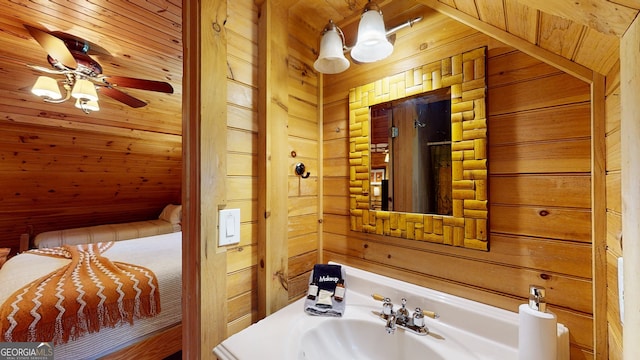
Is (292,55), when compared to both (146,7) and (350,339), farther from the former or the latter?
(350,339)

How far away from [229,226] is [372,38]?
789 mm

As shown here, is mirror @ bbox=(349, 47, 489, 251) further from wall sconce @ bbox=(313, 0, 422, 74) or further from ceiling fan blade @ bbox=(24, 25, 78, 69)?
ceiling fan blade @ bbox=(24, 25, 78, 69)

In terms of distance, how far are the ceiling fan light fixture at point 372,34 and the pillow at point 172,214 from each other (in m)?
3.87

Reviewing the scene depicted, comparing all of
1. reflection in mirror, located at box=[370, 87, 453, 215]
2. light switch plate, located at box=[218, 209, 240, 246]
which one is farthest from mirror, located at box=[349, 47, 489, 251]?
light switch plate, located at box=[218, 209, 240, 246]

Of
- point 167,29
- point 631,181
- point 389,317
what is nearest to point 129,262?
point 167,29

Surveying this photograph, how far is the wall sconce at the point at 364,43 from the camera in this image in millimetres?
827

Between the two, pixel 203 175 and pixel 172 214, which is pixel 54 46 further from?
pixel 172 214

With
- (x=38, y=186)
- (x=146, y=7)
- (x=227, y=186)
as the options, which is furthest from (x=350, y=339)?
(x=38, y=186)

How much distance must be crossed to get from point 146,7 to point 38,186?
3.05m

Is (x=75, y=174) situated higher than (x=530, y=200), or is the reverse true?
(x=75, y=174)

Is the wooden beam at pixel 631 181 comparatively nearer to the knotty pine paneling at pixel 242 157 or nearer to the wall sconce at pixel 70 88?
the knotty pine paneling at pixel 242 157

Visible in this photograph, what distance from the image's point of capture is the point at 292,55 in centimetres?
106

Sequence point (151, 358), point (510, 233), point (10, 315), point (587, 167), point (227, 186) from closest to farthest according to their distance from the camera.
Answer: point (587, 167) < point (510, 233) < point (227, 186) < point (10, 315) < point (151, 358)

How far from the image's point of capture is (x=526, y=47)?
64 centimetres
